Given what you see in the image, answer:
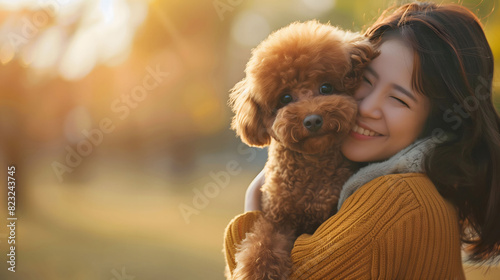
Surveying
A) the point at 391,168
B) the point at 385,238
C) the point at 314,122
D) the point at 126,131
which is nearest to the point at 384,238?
the point at 385,238

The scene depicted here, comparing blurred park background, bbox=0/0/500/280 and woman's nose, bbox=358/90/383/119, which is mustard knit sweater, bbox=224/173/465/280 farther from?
blurred park background, bbox=0/0/500/280

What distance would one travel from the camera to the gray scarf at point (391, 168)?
1.09 meters

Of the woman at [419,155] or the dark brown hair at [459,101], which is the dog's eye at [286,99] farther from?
the dark brown hair at [459,101]

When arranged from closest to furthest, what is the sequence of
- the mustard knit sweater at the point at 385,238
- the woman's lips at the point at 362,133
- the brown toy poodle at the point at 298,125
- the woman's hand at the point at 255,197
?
1. the mustard knit sweater at the point at 385,238
2. the brown toy poodle at the point at 298,125
3. the woman's lips at the point at 362,133
4. the woman's hand at the point at 255,197

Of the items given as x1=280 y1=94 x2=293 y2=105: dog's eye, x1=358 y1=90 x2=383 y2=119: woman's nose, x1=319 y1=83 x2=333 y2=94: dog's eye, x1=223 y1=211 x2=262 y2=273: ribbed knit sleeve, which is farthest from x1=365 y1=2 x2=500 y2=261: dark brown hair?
x1=223 y1=211 x2=262 y2=273: ribbed knit sleeve

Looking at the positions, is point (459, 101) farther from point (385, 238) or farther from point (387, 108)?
point (385, 238)

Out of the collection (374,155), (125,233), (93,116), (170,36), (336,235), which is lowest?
(125,233)

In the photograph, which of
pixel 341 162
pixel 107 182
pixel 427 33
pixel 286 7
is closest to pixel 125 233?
pixel 107 182

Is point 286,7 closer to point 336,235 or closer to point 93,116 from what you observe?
point 93,116

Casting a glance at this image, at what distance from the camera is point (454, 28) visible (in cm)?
118

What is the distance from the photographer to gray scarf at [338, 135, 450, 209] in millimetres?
1093

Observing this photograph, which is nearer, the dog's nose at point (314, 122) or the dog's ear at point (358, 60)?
the dog's nose at point (314, 122)

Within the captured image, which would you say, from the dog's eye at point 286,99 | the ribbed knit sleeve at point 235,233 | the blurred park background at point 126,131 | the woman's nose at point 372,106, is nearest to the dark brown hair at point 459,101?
the woman's nose at point 372,106

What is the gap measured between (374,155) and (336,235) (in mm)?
318
